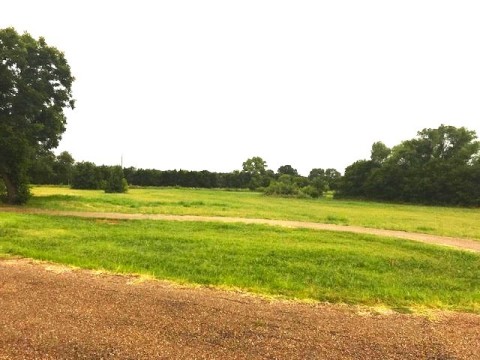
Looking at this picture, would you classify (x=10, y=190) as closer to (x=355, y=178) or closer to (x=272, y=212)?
(x=272, y=212)

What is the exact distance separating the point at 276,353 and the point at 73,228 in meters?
12.5

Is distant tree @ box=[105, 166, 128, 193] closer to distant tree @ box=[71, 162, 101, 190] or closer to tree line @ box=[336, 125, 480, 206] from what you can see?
distant tree @ box=[71, 162, 101, 190]

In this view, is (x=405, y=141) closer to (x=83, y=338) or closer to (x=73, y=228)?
(x=73, y=228)

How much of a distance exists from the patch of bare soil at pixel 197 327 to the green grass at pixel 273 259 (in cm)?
110

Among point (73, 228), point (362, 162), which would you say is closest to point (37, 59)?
point (73, 228)

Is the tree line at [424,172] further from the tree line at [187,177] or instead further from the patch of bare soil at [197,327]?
the patch of bare soil at [197,327]

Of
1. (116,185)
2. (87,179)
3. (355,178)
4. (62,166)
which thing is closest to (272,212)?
(62,166)

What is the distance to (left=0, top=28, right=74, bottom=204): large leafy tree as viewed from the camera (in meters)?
23.8

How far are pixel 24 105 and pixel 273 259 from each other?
2148 cm

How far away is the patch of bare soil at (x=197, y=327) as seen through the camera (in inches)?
180

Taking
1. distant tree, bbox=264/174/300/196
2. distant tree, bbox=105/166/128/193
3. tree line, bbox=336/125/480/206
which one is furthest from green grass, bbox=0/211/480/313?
tree line, bbox=336/125/480/206

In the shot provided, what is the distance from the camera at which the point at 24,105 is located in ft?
81.0

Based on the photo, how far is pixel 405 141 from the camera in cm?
7912

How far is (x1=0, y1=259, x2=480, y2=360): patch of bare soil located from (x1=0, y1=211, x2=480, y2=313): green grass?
1.10m
